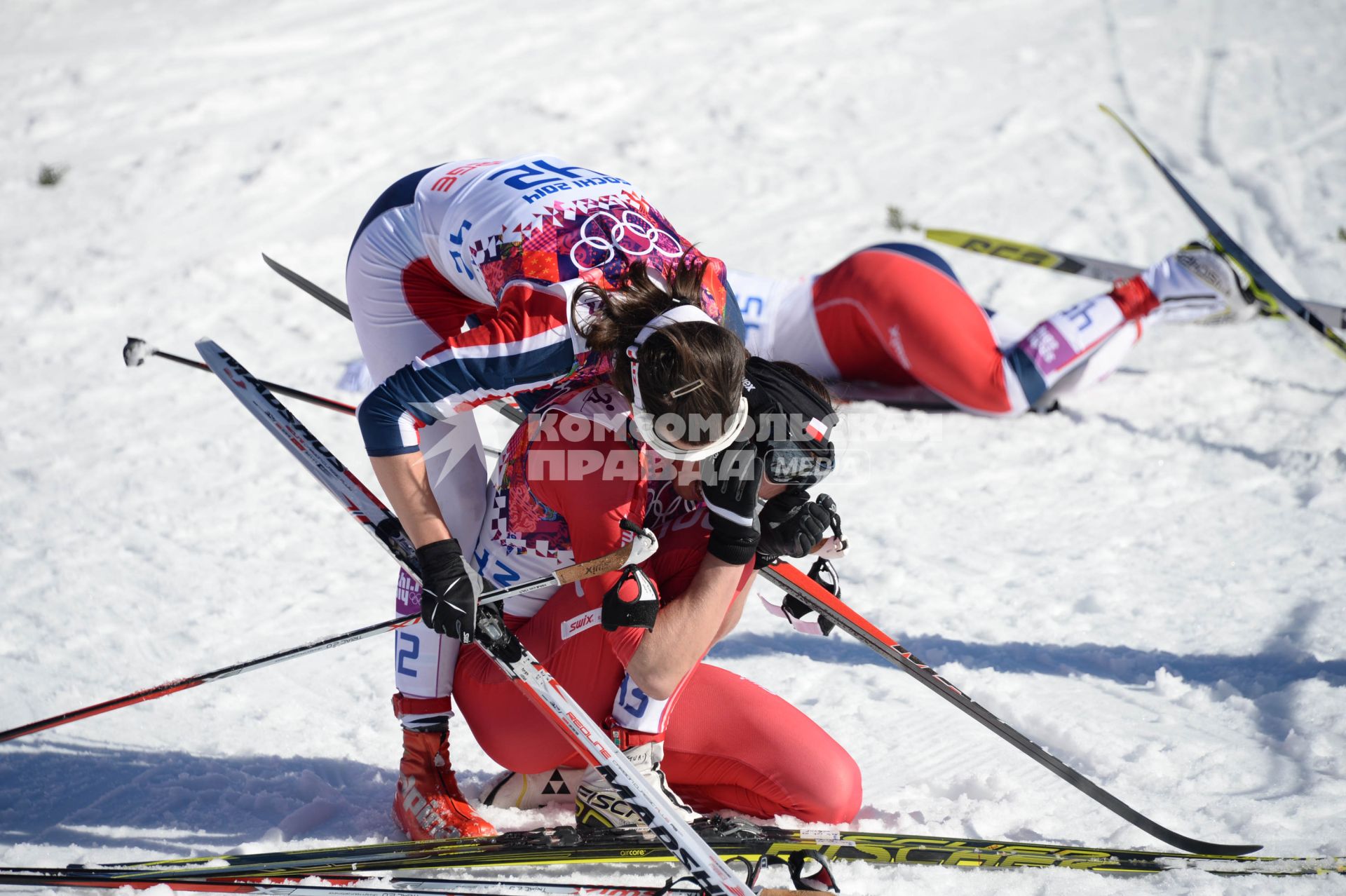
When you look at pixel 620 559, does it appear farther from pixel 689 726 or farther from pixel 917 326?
pixel 917 326

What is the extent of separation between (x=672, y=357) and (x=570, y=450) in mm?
347

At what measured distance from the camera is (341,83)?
721 centimetres

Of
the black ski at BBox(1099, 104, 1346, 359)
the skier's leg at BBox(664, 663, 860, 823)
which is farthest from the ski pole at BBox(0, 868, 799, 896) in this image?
the black ski at BBox(1099, 104, 1346, 359)

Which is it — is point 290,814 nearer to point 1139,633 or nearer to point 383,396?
point 383,396

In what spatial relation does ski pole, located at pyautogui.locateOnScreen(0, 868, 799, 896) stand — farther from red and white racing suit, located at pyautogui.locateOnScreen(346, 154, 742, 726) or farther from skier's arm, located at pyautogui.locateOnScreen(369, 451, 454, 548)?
skier's arm, located at pyautogui.locateOnScreen(369, 451, 454, 548)

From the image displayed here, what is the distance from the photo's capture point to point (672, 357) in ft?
6.37

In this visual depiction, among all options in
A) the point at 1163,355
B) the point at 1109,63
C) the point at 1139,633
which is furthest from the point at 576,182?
the point at 1109,63

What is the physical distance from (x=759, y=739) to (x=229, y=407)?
3.04m

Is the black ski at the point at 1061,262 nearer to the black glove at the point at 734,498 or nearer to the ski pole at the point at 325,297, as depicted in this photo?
the ski pole at the point at 325,297

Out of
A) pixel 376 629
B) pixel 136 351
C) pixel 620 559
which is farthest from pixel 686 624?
pixel 136 351

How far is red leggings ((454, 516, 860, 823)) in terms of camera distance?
237cm

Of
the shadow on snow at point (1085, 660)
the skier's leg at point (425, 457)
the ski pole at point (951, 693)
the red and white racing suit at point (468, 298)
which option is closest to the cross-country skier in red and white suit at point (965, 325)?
the shadow on snow at point (1085, 660)

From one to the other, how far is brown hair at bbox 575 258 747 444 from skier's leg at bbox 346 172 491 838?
1.92ft

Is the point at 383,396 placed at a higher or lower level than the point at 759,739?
higher
